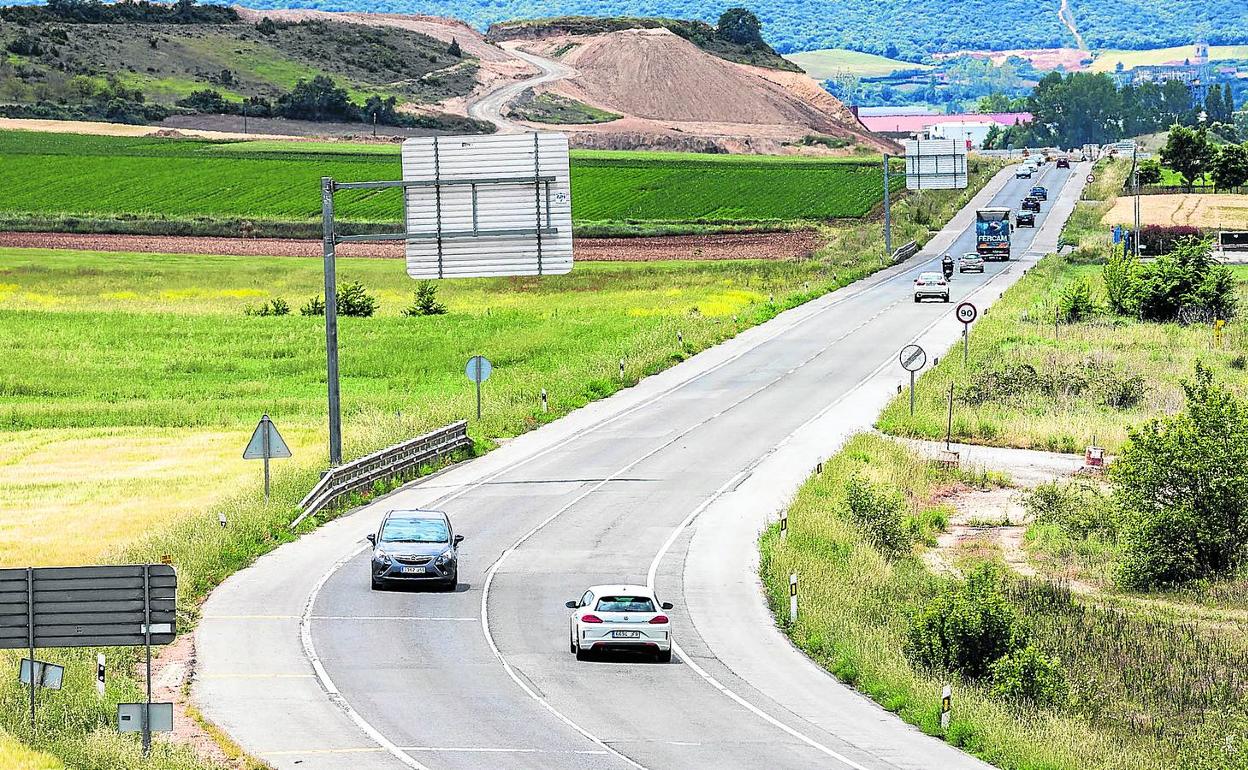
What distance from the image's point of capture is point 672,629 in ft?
98.7

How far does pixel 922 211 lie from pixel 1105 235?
17703 mm

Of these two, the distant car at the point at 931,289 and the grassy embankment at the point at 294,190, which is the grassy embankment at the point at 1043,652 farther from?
the grassy embankment at the point at 294,190

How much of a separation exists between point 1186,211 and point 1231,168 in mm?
24024

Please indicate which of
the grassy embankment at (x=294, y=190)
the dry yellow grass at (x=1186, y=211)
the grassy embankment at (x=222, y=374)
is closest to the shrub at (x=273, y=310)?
the grassy embankment at (x=222, y=374)

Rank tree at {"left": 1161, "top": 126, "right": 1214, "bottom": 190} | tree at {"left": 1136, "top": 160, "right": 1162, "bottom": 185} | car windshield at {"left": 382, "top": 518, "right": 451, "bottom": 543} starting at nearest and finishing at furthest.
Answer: car windshield at {"left": 382, "top": 518, "right": 451, "bottom": 543} → tree at {"left": 1161, "top": 126, "right": 1214, "bottom": 190} → tree at {"left": 1136, "top": 160, "right": 1162, "bottom": 185}

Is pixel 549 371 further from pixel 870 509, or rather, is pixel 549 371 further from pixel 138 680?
pixel 138 680

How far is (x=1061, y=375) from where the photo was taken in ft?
192

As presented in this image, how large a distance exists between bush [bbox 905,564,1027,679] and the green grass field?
20876 millimetres

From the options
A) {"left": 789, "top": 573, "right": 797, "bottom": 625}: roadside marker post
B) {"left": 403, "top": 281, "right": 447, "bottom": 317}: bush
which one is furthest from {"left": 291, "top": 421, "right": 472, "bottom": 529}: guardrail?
{"left": 403, "top": 281, "right": 447, "bottom": 317}: bush

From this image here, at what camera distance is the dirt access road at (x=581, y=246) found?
113 meters

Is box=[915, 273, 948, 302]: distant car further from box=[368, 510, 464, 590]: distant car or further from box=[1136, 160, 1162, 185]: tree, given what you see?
box=[1136, 160, 1162, 185]: tree

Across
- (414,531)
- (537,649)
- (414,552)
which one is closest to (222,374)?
(414,531)

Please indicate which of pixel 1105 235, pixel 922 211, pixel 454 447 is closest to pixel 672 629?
pixel 454 447

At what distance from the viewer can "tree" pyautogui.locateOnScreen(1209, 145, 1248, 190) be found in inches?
6112
